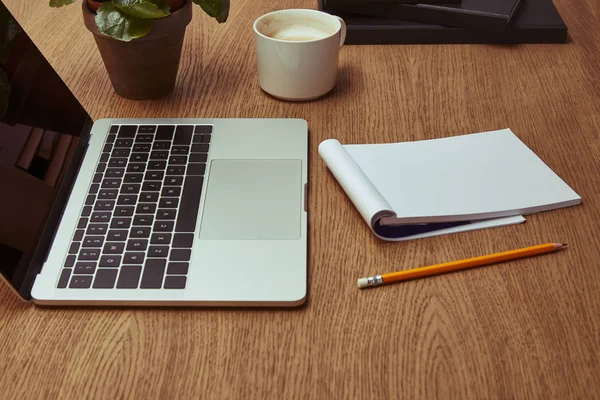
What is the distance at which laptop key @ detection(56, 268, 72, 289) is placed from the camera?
617 millimetres

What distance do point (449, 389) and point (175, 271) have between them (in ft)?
0.93

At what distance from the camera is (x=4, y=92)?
694 mm

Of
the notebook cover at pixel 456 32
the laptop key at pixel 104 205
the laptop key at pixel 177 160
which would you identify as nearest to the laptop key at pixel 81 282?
the laptop key at pixel 104 205

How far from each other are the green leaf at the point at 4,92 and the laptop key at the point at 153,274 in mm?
236

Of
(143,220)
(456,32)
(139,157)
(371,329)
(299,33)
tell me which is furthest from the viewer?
(456,32)

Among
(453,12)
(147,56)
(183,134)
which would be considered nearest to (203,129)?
(183,134)

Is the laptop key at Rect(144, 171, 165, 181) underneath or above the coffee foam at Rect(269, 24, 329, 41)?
underneath

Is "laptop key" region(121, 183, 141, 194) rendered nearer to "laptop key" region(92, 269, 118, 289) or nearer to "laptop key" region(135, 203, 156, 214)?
"laptop key" region(135, 203, 156, 214)

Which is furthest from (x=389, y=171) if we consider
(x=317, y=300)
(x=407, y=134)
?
(x=317, y=300)

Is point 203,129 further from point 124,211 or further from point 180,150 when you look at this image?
point 124,211

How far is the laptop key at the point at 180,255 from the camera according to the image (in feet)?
2.10

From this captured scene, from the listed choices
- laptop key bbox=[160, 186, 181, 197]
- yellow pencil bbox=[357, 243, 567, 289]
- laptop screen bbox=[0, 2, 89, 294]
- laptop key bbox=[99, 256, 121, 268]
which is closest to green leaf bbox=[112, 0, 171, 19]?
laptop screen bbox=[0, 2, 89, 294]

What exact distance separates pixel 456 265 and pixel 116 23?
1.68 ft

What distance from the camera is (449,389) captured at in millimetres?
538
